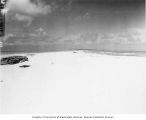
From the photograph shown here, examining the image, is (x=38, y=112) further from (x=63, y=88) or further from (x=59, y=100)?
(x=63, y=88)

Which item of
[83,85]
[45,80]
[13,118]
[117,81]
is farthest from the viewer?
[45,80]

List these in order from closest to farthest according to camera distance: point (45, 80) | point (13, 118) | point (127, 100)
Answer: point (13, 118), point (127, 100), point (45, 80)

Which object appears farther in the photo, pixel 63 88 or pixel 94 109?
pixel 63 88

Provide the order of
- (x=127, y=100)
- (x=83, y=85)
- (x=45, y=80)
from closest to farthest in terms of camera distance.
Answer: (x=127, y=100), (x=83, y=85), (x=45, y=80)

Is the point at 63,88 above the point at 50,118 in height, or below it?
above

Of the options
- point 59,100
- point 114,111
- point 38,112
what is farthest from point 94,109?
point 38,112

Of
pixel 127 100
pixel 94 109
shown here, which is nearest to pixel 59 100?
pixel 94 109

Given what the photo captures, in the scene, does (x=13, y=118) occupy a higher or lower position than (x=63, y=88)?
lower

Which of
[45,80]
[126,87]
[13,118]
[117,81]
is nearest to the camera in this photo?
[13,118]

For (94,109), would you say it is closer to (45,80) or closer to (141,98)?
(141,98)
